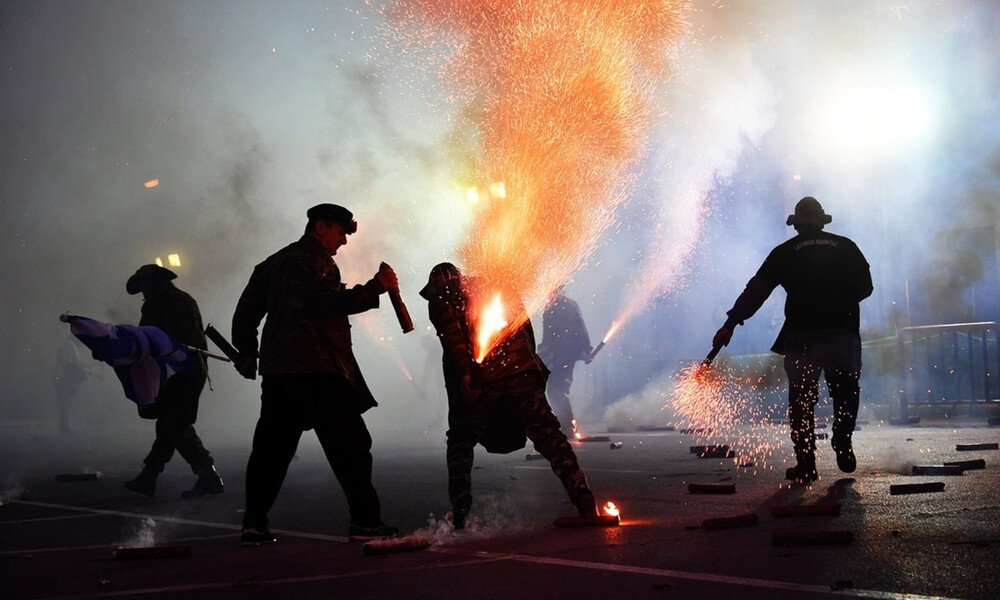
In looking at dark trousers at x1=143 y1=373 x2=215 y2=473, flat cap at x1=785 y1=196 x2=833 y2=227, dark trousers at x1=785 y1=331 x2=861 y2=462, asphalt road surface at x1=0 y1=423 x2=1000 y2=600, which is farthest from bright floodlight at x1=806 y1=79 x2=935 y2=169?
dark trousers at x1=143 y1=373 x2=215 y2=473

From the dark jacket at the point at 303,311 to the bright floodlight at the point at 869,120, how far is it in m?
15.9

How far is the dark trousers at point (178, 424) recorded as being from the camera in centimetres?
985

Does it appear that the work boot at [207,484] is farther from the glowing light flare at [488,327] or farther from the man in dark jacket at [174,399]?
the glowing light flare at [488,327]

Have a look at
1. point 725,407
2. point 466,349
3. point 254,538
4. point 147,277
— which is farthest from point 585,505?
point 725,407

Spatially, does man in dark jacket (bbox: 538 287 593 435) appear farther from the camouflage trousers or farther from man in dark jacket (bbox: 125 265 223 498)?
the camouflage trousers

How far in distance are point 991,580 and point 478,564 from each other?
2.18 meters

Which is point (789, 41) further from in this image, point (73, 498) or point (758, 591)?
point (758, 591)

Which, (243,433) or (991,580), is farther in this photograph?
(243,433)

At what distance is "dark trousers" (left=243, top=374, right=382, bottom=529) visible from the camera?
6.27 m

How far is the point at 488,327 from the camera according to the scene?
22.4 ft

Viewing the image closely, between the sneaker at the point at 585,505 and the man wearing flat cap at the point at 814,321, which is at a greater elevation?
the man wearing flat cap at the point at 814,321

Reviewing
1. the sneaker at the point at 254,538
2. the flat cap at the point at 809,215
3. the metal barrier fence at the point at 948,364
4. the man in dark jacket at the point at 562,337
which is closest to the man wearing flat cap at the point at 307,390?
the sneaker at the point at 254,538

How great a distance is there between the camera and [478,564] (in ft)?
16.8

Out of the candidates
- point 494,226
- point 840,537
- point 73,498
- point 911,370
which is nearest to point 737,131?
point 911,370
